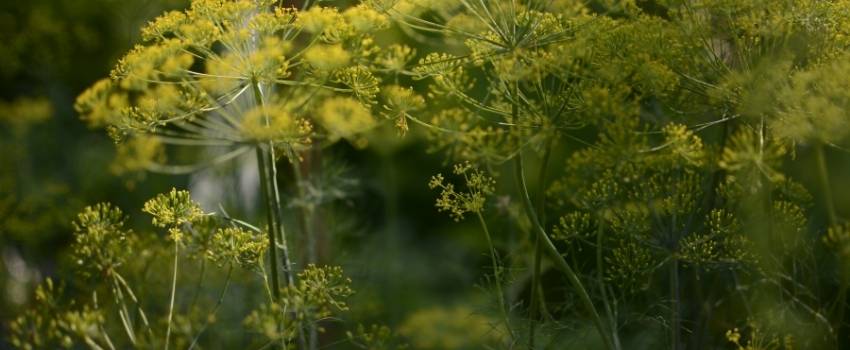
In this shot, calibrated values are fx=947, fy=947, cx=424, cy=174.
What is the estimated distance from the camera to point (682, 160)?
1.88 metres

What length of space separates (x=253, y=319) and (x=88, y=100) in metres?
0.50

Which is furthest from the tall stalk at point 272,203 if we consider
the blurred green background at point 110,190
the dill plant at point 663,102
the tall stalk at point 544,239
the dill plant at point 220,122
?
the blurred green background at point 110,190

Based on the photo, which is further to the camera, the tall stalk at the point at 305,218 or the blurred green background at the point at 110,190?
the blurred green background at the point at 110,190

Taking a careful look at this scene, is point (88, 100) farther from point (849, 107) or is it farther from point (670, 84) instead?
point (849, 107)

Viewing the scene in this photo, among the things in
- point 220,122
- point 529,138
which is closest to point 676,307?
point 529,138

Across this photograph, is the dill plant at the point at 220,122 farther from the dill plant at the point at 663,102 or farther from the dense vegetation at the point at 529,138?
the dill plant at the point at 663,102

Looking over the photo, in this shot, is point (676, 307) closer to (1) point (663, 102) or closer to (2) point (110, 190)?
(1) point (663, 102)

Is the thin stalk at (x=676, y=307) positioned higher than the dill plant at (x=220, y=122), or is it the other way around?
the dill plant at (x=220, y=122)

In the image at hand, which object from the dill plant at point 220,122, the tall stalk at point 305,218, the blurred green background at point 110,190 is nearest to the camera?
the dill plant at point 220,122

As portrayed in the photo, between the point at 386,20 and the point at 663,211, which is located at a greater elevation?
the point at 386,20

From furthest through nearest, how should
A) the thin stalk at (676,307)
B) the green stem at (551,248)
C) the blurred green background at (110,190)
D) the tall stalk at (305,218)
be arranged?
the blurred green background at (110,190) < the tall stalk at (305,218) < the thin stalk at (676,307) < the green stem at (551,248)

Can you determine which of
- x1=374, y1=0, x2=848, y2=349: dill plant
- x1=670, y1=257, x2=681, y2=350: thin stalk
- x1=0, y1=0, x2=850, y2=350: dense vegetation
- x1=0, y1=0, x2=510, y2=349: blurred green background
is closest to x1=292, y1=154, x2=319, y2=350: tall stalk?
x1=0, y1=0, x2=510, y2=349: blurred green background

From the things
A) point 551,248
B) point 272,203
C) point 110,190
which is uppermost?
point 272,203

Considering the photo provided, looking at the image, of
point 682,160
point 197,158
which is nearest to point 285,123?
point 682,160
